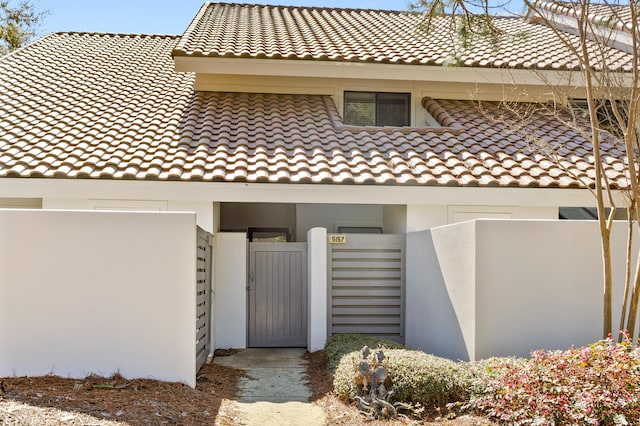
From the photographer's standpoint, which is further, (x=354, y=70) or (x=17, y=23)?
(x=17, y=23)

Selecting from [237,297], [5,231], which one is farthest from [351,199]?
[5,231]

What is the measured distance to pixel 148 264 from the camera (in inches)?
338

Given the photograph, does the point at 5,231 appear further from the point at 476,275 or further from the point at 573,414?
the point at 573,414

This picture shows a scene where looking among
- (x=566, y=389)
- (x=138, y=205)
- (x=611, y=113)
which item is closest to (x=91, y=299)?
(x=138, y=205)

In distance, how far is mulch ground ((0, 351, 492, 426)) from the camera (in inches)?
256

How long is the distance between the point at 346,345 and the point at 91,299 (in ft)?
12.9

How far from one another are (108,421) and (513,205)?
825cm

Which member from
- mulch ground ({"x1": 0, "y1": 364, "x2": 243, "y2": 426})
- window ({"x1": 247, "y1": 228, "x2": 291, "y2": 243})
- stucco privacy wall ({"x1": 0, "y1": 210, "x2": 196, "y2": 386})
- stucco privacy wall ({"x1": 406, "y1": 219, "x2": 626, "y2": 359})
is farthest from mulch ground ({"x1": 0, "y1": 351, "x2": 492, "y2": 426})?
window ({"x1": 247, "y1": 228, "x2": 291, "y2": 243})

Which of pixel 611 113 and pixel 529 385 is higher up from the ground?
pixel 611 113

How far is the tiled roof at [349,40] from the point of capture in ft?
48.1

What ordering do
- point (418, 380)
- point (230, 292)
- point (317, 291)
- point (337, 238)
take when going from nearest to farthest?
point (418, 380), point (317, 291), point (337, 238), point (230, 292)

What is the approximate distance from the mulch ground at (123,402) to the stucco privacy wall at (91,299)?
11.0 inches

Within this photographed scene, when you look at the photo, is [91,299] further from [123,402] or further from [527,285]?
[527,285]

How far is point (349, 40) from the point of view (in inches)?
653
